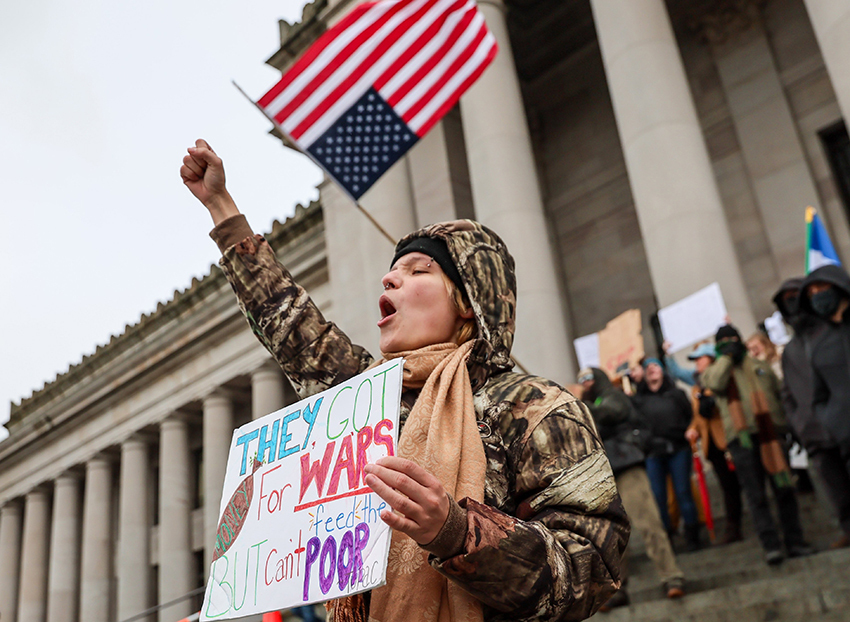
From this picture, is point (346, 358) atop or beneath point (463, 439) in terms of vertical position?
atop

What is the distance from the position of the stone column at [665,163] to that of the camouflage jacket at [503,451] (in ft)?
32.3

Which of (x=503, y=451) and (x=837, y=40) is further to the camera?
(x=837, y=40)

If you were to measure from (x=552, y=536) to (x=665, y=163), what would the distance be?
1170cm

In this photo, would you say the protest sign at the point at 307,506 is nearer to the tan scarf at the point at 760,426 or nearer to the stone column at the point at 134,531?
the tan scarf at the point at 760,426

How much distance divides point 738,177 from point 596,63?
5.77m

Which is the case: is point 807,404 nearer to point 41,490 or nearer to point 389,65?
point 389,65

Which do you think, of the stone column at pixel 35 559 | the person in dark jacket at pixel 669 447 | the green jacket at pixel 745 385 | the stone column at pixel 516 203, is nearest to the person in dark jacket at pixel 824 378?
the green jacket at pixel 745 385

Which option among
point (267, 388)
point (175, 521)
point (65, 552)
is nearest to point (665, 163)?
point (267, 388)

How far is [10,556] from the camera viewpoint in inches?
1320

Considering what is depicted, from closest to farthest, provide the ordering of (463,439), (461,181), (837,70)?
(463,439), (837,70), (461,181)

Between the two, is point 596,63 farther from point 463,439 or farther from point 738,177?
point 463,439

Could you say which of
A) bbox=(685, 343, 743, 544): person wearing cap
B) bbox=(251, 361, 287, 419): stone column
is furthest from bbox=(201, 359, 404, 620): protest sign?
bbox=(251, 361, 287, 419): stone column

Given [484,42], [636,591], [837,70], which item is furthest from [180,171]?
Answer: [837,70]

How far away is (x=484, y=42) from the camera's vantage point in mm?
10570
